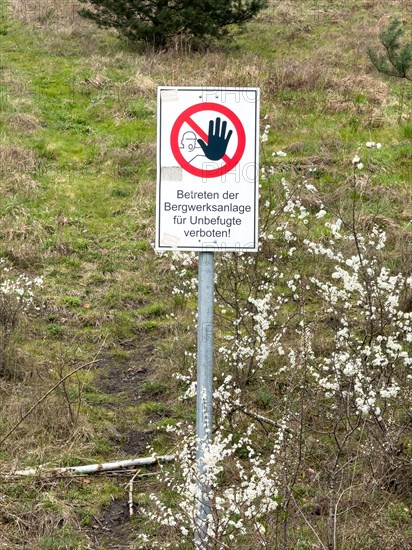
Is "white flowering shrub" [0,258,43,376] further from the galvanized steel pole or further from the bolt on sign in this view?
the bolt on sign

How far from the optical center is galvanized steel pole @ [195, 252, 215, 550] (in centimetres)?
358

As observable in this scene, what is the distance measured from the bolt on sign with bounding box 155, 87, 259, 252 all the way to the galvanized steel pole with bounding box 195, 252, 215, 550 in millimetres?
123

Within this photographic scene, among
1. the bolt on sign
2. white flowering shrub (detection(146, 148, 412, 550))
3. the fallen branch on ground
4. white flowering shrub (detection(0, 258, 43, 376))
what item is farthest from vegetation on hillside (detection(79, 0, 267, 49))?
the bolt on sign

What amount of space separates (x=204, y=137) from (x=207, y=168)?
4.9 inches

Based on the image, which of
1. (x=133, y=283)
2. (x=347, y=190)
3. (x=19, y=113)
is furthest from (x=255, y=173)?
(x=19, y=113)

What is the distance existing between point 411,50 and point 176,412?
4.88 metres

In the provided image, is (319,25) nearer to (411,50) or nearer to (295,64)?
(295,64)

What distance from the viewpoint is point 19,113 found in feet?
38.2

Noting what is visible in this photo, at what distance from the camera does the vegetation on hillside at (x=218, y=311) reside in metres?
4.48

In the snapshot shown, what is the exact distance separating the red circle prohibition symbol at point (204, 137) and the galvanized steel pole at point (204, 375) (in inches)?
14.0

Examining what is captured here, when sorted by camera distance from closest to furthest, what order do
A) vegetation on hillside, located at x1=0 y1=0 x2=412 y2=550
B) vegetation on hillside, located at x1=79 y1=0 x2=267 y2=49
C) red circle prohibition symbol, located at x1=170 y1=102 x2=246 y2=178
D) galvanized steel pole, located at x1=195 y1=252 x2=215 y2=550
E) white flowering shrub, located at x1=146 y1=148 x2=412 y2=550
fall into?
1. red circle prohibition symbol, located at x1=170 y1=102 x2=246 y2=178
2. galvanized steel pole, located at x1=195 y1=252 x2=215 y2=550
3. white flowering shrub, located at x1=146 y1=148 x2=412 y2=550
4. vegetation on hillside, located at x1=0 y1=0 x2=412 y2=550
5. vegetation on hillside, located at x1=79 y1=0 x2=267 y2=49

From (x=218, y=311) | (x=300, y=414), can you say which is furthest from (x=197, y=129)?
(x=218, y=311)

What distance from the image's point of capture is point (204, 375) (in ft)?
12.0

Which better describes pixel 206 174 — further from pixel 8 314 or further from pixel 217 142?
pixel 8 314
